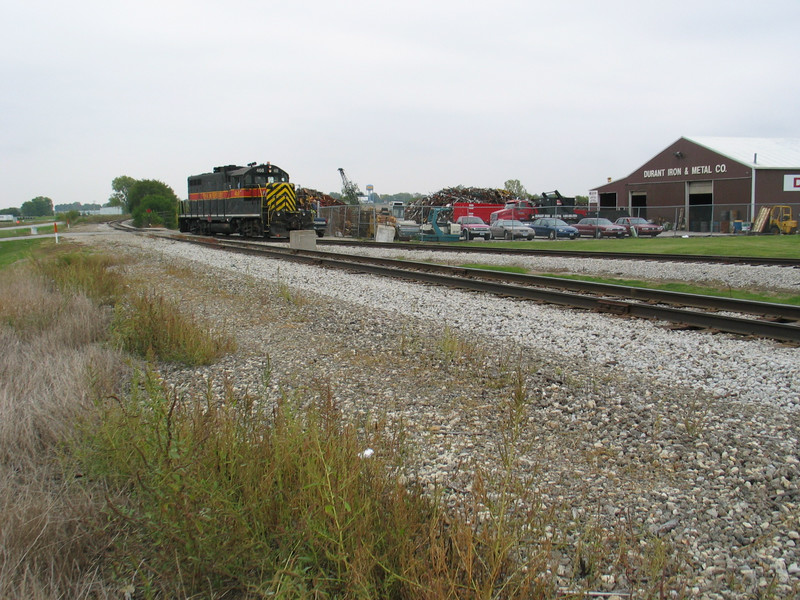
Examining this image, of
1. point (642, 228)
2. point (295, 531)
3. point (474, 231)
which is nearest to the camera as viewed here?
point (295, 531)

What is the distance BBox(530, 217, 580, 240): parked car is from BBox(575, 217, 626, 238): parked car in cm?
67

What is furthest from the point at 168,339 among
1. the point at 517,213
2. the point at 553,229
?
the point at 517,213

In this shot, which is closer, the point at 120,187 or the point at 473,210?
the point at 473,210

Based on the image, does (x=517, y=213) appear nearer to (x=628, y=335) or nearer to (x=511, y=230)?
(x=511, y=230)

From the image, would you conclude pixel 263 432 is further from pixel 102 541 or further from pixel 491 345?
pixel 491 345

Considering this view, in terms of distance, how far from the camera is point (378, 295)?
429 inches

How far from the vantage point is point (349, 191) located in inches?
2544

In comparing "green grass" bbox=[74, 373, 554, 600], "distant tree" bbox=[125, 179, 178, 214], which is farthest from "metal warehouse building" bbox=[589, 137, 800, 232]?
"distant tree" bbox=[125, 179, 178, 214]

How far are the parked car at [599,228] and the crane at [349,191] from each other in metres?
30.3

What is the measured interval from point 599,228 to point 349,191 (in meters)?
34.8

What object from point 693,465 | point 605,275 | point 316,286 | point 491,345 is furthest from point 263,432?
point 605,275

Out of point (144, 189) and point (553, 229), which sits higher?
point (144, 189)

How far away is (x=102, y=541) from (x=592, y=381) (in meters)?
4.10

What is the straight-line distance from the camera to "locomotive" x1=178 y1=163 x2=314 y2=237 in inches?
1139
